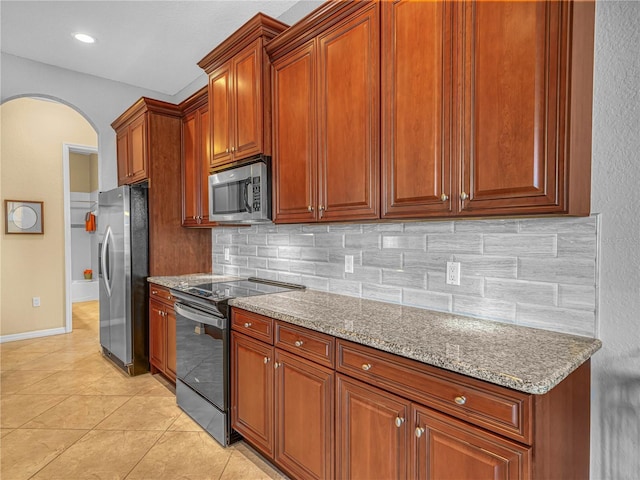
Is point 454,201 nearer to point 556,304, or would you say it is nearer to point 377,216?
point 377,216

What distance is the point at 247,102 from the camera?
2459 millimetres

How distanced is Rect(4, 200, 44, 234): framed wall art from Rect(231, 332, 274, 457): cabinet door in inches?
157

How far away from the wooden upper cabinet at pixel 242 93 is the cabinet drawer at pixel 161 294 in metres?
1.18

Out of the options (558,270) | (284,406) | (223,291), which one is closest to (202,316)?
(223,291)

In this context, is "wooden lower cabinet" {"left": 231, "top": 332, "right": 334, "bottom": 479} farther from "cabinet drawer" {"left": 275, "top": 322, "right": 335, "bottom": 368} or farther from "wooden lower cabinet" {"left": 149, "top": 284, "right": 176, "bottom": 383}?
"wooden lower cabinet" {"left": 149, "top": 284, "right": 176, "bottom": 383}

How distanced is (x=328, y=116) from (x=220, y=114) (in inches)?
43.1

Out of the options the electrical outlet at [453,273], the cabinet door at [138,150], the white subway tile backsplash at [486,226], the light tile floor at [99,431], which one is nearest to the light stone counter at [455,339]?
the electrical outlet at [453,273]

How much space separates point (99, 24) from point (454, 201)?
128 inches

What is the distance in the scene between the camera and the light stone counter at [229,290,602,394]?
43.1 inches

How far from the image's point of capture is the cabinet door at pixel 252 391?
198 cm

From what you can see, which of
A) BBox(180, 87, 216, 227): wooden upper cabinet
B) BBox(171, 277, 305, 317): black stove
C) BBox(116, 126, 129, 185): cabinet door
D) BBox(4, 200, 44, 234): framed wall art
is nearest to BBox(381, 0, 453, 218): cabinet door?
BBox(171, 277, 305, 317): black stove

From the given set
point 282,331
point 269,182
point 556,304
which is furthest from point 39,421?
point 556,304

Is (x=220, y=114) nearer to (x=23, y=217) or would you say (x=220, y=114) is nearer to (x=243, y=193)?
(x=243, y=193)

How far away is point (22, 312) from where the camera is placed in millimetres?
4555
